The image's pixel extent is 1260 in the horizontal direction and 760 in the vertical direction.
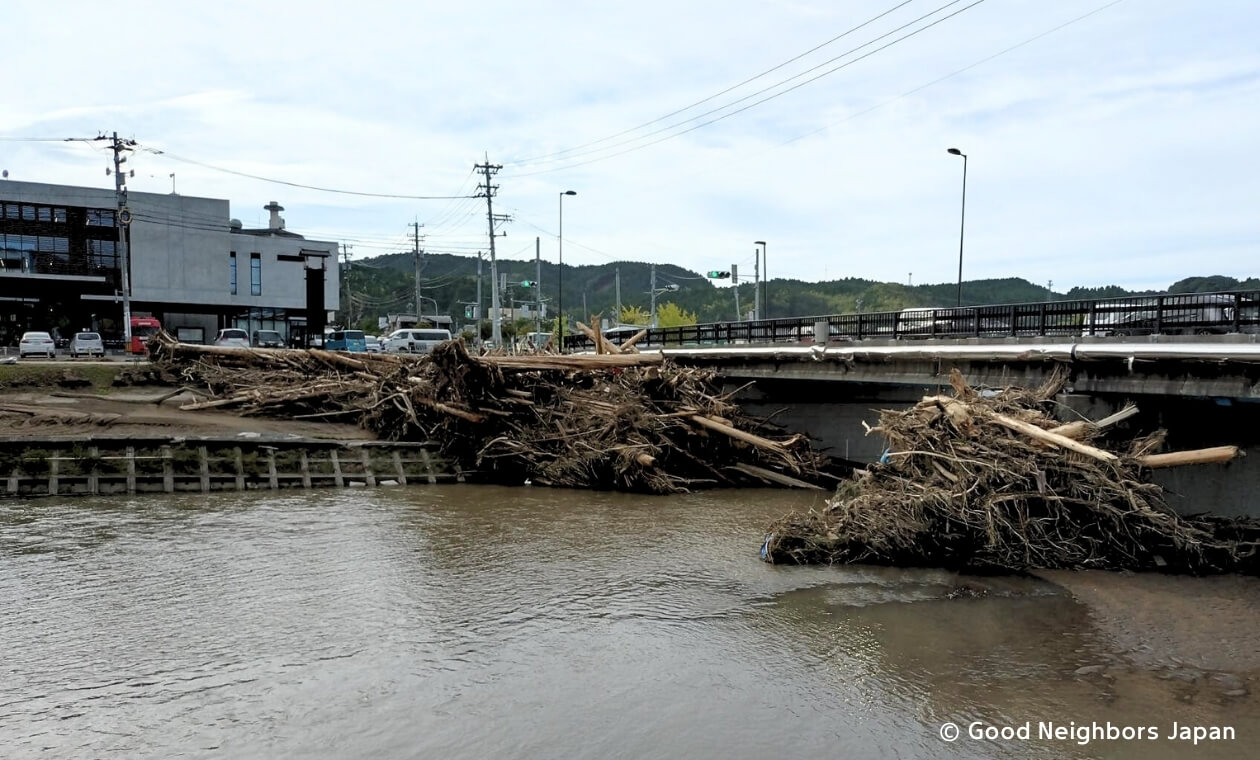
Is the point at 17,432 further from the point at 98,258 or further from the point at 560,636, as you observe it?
the point at 98,258

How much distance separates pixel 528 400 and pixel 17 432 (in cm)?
1163

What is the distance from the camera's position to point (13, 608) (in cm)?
1068

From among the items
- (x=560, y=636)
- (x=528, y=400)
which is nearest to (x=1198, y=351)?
(x=560, y=636)

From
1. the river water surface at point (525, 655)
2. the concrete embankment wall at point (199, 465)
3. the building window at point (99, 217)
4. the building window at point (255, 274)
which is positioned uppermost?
the building window at point (99, 217)

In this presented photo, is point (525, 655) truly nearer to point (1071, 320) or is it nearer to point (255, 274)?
point (1071, 320)

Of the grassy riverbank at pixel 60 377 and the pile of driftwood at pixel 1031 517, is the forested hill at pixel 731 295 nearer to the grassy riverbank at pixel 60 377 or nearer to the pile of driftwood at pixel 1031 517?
the grassy riverbank at pixel 60 377

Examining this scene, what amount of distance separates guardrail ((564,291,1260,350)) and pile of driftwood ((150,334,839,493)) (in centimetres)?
519

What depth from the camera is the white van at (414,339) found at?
51656 mm

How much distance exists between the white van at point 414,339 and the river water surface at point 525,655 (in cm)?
3678

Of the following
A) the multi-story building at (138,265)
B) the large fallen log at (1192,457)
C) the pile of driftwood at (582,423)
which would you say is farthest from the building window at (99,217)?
the large fallen log at (1192,457)

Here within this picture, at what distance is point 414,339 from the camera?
5188cm

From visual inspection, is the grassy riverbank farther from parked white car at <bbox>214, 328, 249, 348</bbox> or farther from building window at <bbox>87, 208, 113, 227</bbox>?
building window at <bbox>87, 208, 113, 227</bbox>

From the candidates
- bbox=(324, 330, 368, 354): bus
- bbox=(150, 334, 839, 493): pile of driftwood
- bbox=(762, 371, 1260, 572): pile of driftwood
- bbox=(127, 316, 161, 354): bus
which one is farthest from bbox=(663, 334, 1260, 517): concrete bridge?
bbox=(127, 316, 161, 354): bus

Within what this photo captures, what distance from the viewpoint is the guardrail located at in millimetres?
16391
